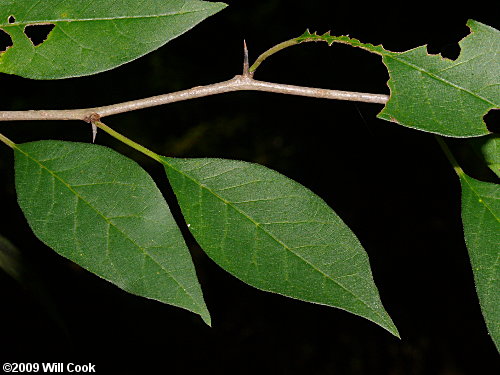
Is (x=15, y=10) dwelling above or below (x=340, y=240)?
above

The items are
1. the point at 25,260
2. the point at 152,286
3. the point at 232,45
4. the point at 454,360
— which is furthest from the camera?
the point at 454,360

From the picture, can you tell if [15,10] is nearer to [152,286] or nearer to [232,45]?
[152,286]

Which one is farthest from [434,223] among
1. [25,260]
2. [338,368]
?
[25,260]

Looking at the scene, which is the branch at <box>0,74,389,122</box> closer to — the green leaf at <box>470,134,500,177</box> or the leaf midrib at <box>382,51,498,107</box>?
the leaf midrib at <box>382,51,498,107</box>

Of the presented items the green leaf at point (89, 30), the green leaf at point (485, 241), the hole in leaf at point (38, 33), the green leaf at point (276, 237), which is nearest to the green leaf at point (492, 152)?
the green leaf at point (485, 241)

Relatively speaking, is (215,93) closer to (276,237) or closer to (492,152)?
(276,237)
